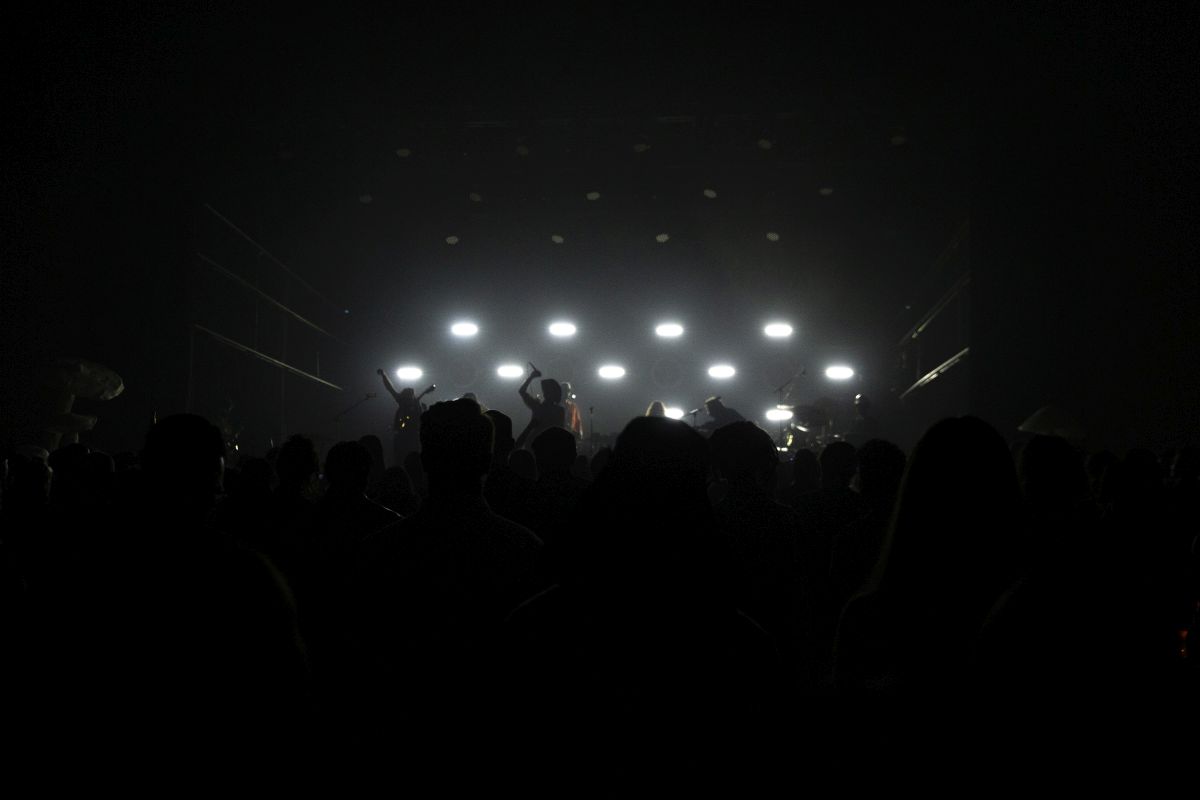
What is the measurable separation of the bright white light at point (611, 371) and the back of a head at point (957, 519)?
18.7 m

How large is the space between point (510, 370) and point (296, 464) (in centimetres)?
1688

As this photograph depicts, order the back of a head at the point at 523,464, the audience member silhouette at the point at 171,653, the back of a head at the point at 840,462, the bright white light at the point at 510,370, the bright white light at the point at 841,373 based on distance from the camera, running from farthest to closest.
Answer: the bright white light at the point at 510,370, the bright white light at the point at 841,373, the back of a head at the point at 523,464, the back of a head at the point at 840,462, the audience member silhouette at the point at 171,653

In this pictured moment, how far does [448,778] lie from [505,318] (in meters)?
18.5

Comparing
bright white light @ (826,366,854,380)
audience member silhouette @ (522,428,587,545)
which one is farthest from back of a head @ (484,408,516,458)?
bright white light @ (826,366,854,380)

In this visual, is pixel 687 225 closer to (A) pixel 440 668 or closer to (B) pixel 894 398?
(B) pixel 894 398

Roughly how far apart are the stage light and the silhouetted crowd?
60.1 feet

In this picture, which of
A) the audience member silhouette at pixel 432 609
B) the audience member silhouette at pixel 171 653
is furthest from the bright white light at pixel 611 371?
the audience member silhouette at pixel 171 653

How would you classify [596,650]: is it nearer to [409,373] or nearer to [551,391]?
[551,391]

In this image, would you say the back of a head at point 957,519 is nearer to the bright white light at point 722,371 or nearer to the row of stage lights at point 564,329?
the row of stage lights at point 564,329

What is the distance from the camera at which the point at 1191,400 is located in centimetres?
1085

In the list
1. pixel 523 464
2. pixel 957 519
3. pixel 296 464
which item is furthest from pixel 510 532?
pixel 523 464

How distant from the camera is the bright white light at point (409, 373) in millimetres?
19797

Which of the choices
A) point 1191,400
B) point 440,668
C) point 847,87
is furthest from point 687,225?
point 440,668

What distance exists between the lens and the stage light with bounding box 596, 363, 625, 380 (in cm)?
2072
